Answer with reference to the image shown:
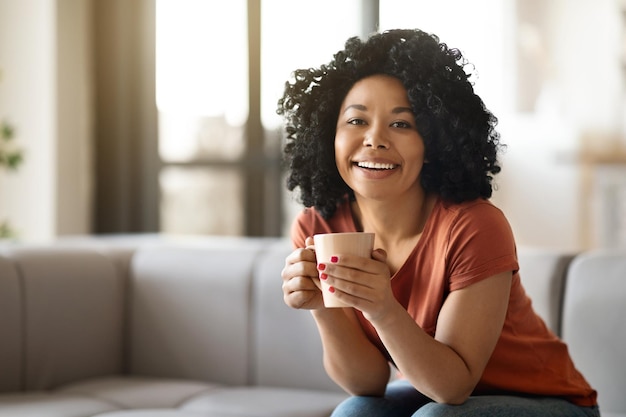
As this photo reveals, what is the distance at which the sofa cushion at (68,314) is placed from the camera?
2.33 m

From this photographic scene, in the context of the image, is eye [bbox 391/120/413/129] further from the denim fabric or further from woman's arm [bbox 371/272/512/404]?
the denim fabric

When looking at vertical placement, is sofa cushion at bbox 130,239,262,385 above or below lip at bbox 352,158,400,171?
below

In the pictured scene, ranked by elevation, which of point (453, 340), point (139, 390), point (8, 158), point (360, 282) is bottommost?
point (139, 390)

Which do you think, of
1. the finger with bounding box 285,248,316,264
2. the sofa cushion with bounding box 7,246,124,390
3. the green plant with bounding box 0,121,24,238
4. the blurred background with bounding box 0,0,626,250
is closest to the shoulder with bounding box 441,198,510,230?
the finger with bounding box 285,248,316,264

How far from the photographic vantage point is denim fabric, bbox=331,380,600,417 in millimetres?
1341

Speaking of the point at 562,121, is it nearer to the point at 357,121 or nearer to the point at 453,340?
the point at 357,121

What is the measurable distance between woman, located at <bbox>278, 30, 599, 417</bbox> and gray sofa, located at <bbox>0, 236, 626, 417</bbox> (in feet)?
1.83

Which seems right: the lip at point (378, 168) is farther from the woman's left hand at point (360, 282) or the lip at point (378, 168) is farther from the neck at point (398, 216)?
the woman's left hand at point (360, 282)

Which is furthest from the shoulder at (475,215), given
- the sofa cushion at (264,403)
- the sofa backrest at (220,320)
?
the sofa backrest at (220,320)

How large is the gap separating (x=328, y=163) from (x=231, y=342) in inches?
40.3

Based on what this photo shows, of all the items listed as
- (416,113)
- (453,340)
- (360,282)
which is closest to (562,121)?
(416,113)

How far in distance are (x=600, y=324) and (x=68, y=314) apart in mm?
1440

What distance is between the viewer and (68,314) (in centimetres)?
240

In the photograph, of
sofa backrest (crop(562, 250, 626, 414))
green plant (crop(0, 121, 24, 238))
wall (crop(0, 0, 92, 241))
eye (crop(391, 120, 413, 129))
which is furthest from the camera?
wall (crop(0, 0, 92, 241))
